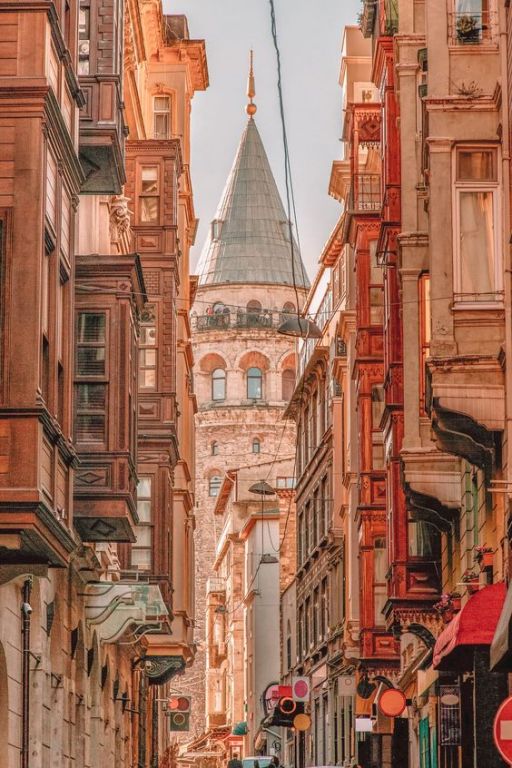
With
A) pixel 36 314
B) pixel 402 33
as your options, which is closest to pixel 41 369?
pixel 36 314

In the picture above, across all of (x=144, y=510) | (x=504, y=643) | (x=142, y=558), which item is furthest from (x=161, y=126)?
(x=504, y=643)

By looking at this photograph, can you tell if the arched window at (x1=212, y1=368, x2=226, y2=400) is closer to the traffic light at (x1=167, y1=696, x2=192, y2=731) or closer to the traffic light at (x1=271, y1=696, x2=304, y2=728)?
the traffic light at (x1=167, y1=696, x2=192, y2=731)

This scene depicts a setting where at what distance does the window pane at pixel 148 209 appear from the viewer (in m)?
43.1

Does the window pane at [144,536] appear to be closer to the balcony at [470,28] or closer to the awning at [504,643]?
the balcony at [470,28]

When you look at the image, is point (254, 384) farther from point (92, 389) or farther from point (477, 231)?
point (477, 231)

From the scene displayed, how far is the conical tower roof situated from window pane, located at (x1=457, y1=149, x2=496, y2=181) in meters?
115

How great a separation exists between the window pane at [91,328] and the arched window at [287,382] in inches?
4306

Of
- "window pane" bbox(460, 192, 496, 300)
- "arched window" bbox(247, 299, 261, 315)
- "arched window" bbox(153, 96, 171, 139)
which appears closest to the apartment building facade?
"arched window" bbox(153, 96, 171, 139)

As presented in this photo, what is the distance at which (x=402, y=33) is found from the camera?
102ft

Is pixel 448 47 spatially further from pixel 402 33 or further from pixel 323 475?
pixel 323 475

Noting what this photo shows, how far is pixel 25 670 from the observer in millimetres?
22109

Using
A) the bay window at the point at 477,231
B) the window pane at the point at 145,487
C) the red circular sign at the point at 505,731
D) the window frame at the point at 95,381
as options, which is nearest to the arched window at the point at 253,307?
the window pane at the point at 145,487

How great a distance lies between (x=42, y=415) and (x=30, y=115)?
2853 mm

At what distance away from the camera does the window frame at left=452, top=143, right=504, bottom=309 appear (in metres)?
21.9
